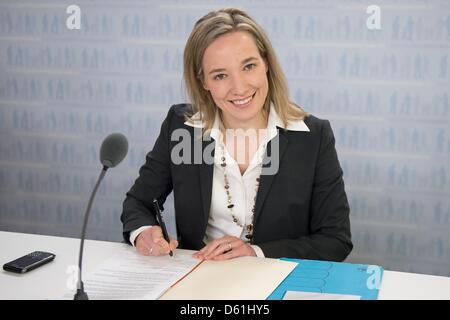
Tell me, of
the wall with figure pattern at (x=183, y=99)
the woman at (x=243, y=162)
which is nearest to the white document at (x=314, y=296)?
the woman at (x=243, y=162)

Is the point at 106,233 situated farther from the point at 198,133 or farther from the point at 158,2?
the point at 198,133

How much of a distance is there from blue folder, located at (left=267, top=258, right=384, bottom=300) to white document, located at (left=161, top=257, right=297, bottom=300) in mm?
25

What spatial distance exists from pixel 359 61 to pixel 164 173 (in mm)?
1388

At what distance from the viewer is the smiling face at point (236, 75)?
6.00ft

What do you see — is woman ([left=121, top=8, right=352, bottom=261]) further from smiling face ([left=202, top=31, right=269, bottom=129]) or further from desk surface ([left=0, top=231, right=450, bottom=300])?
desk surface ([left=0, top=231, right=450, bottom=300])

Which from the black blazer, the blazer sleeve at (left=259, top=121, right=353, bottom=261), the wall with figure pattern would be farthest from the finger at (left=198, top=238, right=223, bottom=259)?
the wall with figure pattern

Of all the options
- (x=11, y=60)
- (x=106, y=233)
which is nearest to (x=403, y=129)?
(x=106, y=233)

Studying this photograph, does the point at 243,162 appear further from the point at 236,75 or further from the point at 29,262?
the point at 29,262

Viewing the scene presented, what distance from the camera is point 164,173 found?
79.4 inches

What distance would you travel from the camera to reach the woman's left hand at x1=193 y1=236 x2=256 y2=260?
1574 mm

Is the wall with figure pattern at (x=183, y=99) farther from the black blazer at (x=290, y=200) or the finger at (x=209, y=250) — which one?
the finger at (x=209, y=250)

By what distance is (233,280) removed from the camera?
141cm

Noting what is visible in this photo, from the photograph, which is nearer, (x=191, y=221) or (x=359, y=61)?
(x=191, y=221)

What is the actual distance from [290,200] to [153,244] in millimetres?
483
